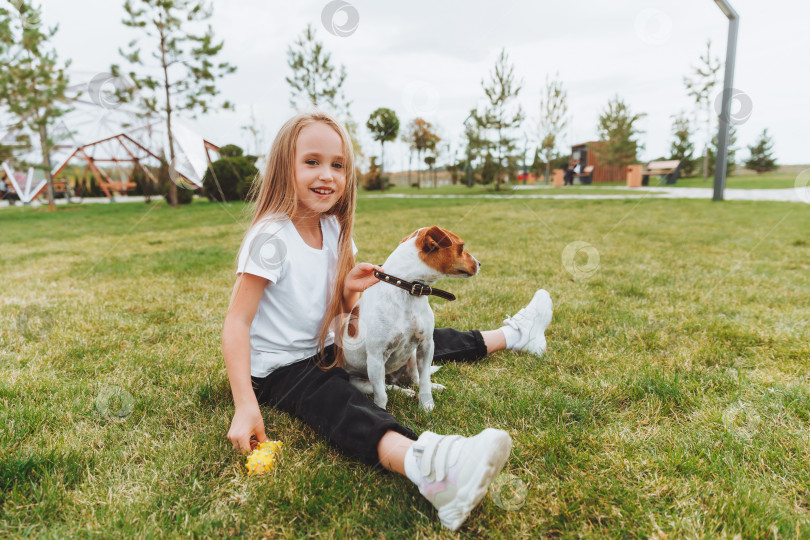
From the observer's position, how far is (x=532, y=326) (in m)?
2.89

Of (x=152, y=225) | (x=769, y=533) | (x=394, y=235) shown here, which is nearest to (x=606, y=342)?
(x=769, y=533)

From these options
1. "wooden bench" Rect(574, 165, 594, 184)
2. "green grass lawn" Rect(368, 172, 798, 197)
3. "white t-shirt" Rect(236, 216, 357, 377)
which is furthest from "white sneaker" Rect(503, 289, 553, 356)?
"wooden bench" Rect(574, 165, 594, 184)

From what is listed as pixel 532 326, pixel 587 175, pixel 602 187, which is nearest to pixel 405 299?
pixel 532 326

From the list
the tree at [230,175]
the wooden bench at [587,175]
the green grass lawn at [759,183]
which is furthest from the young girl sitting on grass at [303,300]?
the wooden bench at [587,175]

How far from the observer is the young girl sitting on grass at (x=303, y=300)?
1787 mm

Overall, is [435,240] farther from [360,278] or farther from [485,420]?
[485,420]

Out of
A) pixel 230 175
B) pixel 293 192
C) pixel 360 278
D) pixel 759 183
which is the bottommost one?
pixel 360 278

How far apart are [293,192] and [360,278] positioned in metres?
0.50

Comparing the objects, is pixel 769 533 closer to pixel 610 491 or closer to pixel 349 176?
pixel 610 491

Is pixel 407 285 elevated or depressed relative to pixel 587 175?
depressed

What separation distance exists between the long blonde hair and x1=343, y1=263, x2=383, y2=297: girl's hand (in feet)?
0.34

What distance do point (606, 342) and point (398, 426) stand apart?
1857mm

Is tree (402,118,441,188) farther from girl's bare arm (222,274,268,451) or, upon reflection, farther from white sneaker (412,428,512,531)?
white sneaker (412,428,512,531)

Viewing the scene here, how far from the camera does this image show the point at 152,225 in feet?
37.1
